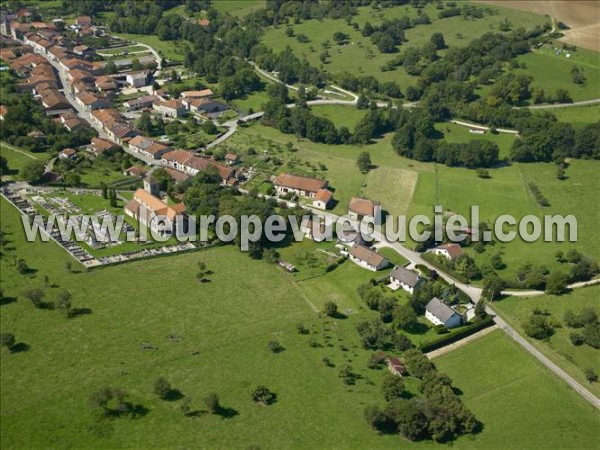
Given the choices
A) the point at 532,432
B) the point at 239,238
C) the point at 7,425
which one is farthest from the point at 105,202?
the point at 532,432

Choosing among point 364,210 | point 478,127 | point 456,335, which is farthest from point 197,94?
point 456,335

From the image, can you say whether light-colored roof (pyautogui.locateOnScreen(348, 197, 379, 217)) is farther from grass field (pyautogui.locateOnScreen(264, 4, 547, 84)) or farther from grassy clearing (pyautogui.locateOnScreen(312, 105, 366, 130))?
grass field (pyautogui.locateOnScreen(264, 4, 547, 84))

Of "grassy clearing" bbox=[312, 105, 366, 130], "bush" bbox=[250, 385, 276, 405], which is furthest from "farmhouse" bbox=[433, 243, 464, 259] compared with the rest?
"grassy clearing" bbox=[312, 105, 366, 130]

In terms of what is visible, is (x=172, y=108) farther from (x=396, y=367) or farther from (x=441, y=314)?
(x=396, y=367)

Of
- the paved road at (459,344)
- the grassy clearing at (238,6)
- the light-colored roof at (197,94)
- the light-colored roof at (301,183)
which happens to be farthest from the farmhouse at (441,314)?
the grassy clearing at (238,6)

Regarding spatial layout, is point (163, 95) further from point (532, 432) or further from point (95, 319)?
point (532, 432)

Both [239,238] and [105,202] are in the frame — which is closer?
[239,238]

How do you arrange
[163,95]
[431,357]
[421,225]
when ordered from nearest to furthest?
1. [431,357]
2. [421,225]
3. [163,95]
